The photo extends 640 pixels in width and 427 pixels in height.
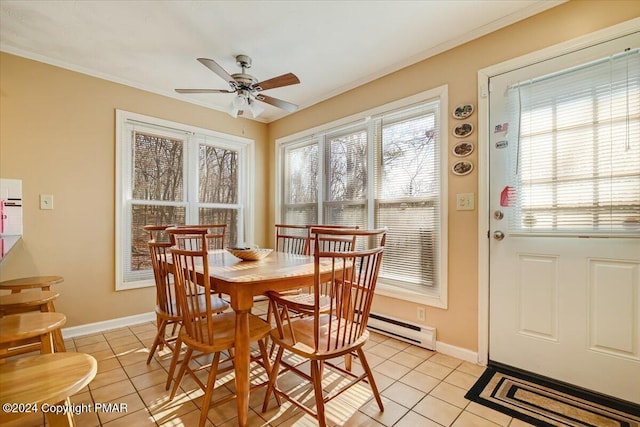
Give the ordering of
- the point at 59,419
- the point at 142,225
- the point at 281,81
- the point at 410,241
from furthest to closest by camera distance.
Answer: the point at 142,225, the point at 410,241, the point at 281,81, the point at 59,419

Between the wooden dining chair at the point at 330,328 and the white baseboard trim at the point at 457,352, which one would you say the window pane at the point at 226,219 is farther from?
the white baseboard trim at the point at 457,352

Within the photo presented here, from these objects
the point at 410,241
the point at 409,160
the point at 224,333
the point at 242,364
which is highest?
the point at 409,160

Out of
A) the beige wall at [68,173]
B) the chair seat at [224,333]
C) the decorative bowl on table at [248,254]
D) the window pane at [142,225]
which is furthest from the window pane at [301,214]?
the chair seat at [224,333]

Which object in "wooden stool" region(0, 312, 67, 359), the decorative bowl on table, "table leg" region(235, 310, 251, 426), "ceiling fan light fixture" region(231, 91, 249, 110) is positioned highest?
"ceiling fan light fixture" region(231, 91, 249, 110)

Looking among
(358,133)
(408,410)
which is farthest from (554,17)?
(408,410)

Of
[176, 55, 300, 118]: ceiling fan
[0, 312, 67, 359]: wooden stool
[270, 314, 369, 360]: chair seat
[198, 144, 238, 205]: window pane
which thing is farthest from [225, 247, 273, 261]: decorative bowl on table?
[198, 144, 238, 205]: window pane

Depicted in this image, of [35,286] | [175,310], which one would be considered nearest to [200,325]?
[175,310]

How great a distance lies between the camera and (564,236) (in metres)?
1.92

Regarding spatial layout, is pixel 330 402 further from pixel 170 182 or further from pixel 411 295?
pixel 170 182

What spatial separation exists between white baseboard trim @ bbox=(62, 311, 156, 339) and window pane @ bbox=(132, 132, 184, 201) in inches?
49.9

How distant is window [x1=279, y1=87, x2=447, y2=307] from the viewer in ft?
8.39

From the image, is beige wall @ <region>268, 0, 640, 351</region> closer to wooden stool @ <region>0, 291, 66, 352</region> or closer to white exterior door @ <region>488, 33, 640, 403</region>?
white exterior door @ <region>488, 33, 640, 403</region>

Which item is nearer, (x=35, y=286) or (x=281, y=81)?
(x=35, y=286)

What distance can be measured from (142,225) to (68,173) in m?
0.82
